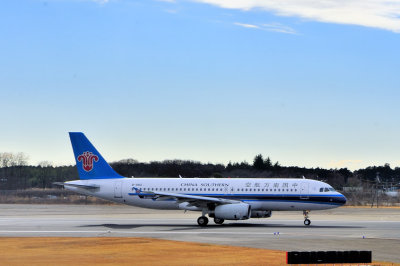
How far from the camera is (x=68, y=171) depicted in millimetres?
156750

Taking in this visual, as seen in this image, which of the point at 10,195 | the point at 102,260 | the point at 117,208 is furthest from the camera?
the point at 10,195

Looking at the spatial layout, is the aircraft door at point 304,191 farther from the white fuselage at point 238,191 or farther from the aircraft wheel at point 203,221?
the aircraft wheel at point 203,221

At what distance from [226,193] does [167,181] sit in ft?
16.1

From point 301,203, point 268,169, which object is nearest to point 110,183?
point 301,203

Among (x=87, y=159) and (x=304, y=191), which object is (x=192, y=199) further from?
(x=87, y=159)

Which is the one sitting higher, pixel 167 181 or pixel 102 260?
pixel 167 181

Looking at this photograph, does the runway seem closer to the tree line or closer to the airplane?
the airplane

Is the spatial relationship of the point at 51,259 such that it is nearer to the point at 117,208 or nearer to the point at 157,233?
the point at 157,233

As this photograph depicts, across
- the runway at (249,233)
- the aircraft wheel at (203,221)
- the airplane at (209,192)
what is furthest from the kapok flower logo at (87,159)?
the aircraft wheel at (203,221)

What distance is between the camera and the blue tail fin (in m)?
53.7

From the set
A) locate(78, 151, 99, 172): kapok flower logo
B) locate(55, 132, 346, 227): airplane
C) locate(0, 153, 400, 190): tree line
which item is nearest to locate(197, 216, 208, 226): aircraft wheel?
locate(55, 132, 346, 227): airplane

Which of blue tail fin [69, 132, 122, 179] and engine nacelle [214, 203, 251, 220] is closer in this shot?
engine nacelle [214, 203, 251, 220]

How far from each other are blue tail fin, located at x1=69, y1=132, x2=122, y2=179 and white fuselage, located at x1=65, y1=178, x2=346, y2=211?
0.56m

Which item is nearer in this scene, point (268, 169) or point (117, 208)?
point (117, 208)
